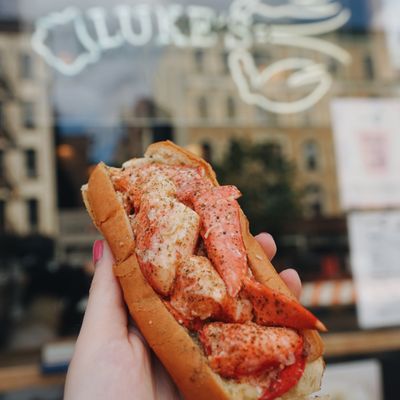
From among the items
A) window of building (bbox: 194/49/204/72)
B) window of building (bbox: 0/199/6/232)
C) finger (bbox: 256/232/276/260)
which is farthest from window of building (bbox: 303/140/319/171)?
finger (bbox: 256/232/276/260)

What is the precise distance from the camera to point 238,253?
191 centimetres

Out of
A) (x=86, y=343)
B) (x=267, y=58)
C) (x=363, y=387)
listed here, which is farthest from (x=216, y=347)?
(x=267, y=58)

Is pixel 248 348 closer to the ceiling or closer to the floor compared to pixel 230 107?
closer to the floor

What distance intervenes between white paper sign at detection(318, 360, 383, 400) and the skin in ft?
9.84

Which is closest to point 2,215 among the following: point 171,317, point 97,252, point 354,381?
A: point 97,252

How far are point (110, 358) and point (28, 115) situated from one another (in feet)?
16.1

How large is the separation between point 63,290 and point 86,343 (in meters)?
4.36

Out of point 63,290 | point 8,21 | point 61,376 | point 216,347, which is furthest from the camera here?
point 63,290

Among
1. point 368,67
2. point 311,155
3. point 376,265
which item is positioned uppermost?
point 368,67

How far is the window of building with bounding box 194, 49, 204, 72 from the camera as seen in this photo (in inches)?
239

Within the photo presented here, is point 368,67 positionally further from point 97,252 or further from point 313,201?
point 97,252

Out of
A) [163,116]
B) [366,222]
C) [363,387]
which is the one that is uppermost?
[163,116]

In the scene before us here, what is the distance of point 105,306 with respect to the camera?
6.45 feet

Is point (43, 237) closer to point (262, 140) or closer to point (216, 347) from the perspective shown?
point (262, 140)
